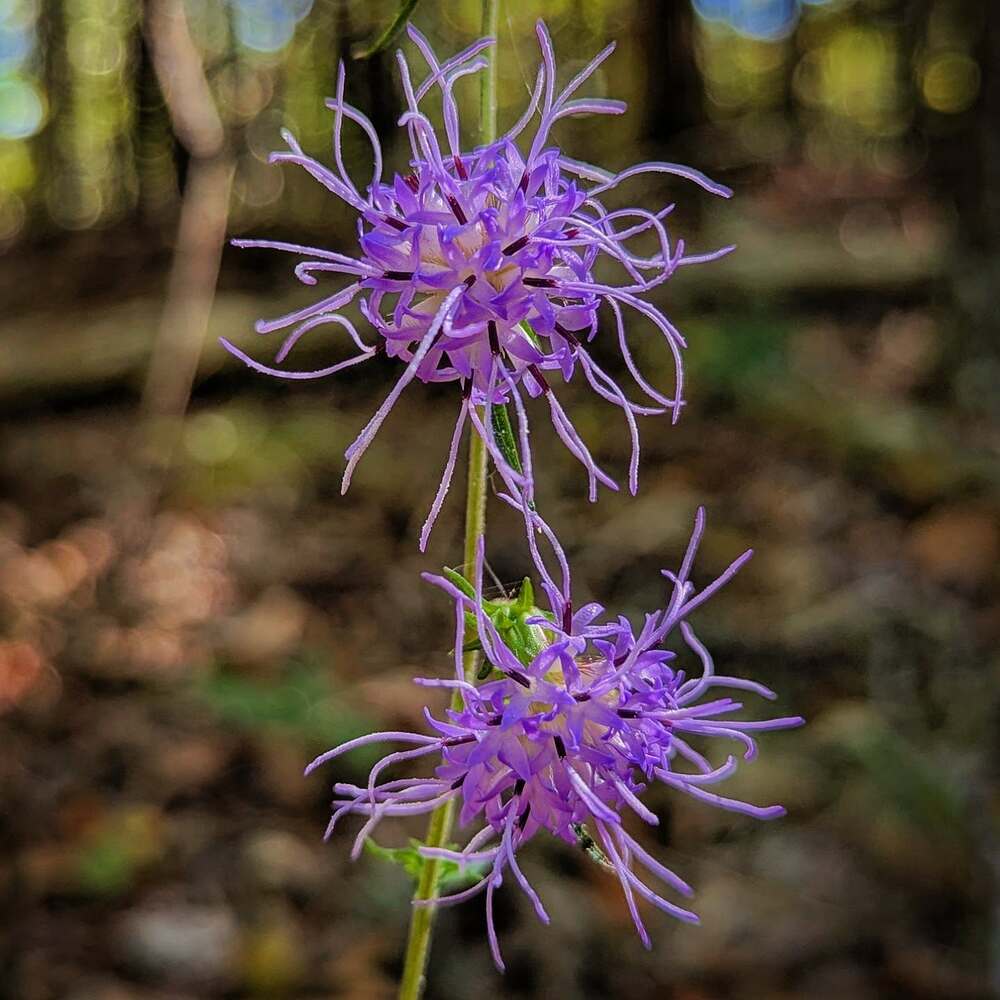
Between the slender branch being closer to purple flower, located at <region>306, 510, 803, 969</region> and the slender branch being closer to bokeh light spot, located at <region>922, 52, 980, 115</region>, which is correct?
purple flower, located at <region>306, 510, 803, 969</region>

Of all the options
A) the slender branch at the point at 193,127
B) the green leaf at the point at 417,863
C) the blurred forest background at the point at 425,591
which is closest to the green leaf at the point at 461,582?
the green leaf at the point at 417,863

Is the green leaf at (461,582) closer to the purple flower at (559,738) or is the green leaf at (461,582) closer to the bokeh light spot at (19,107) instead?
the purple flower at (559,738)

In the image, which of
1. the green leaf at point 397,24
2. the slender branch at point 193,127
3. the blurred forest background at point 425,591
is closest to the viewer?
the green leaf at point 397,24

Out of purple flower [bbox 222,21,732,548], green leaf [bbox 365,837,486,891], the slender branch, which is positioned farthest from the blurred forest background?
green leaf [bbox 365,837,486,891]

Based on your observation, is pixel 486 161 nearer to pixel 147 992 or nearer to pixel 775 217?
pixel 147 992

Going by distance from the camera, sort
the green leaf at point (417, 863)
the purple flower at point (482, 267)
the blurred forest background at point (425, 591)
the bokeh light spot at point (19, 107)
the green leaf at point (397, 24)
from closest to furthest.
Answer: the purple flower at point (482, 267) < the green leaf at point (397, 24) < the green leaf at point (417, 863) < the blurred forest background at point (425, 591) < the bokeh light spot at point (19, 107)

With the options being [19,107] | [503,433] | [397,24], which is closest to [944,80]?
[19,107]
